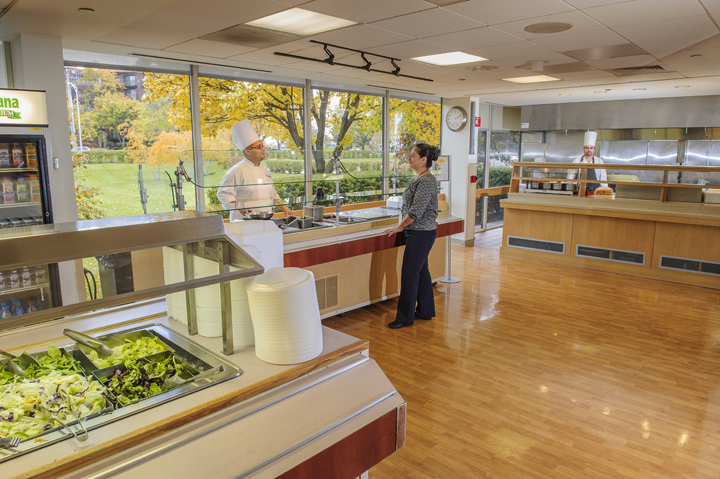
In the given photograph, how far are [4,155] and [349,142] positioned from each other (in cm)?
433

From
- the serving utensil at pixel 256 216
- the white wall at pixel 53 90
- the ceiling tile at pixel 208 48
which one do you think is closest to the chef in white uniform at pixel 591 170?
the ceiling tile at pixel 208 48

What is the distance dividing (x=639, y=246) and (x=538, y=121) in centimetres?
441

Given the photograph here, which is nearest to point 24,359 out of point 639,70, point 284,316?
point 284,316

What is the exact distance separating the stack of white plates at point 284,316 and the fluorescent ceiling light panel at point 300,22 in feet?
7.30

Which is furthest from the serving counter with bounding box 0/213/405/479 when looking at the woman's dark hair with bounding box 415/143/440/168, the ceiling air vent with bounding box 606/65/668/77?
the ceiling air vent with bounding box 606/65/668/77

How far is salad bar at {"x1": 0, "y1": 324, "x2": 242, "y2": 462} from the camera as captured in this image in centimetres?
128

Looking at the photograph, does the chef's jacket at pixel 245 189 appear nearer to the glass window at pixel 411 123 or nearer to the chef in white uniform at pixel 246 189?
the chef in white uniform at pixel 246 189

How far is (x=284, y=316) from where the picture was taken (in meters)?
1.62

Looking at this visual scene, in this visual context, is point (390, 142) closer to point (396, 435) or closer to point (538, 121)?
point (538, 121)

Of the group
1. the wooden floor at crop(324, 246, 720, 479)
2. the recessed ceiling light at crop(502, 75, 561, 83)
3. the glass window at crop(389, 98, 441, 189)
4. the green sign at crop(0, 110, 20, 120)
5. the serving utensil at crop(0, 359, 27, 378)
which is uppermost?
the recessed ceiling light at crop(502, 75, 561, 83)

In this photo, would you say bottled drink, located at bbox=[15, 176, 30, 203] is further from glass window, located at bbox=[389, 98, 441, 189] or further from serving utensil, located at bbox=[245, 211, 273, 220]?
glass window, located at bbox=[389, 98, 441, 189]

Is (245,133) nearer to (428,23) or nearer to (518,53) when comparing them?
(428,23)

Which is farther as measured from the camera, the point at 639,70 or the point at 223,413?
the point at 639,70

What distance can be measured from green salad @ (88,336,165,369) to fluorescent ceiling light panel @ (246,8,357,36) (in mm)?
2349
